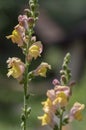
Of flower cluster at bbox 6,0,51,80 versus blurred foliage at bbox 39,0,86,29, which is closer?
flower cluster at bbox 6,0,51,80

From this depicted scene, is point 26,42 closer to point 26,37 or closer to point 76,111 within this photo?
A: point 26,37

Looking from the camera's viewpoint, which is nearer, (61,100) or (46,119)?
(61,100)

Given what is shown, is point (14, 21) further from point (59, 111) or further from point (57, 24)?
point (59, 111)

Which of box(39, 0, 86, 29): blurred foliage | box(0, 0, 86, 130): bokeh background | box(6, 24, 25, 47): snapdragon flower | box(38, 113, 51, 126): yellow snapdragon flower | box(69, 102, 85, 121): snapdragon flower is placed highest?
box(39, 0, 86, 29): blurred foliage

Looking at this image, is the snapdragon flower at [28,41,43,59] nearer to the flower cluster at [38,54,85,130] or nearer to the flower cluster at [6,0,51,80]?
the flower cluster at [6,0,51,80]

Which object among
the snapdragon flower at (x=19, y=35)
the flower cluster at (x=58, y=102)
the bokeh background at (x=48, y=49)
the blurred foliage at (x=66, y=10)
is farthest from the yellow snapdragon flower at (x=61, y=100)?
the blurred foliage at (x=66, y=10)

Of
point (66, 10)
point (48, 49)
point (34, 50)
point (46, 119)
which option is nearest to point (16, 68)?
point (34, 50)

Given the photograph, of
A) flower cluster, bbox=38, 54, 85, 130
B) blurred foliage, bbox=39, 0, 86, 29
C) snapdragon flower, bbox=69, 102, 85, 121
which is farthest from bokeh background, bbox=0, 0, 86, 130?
flower cluster, bbox=38, 54, 85, 130

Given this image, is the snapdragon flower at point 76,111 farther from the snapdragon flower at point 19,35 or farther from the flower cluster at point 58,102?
the snapdragon flower at point 19,35
